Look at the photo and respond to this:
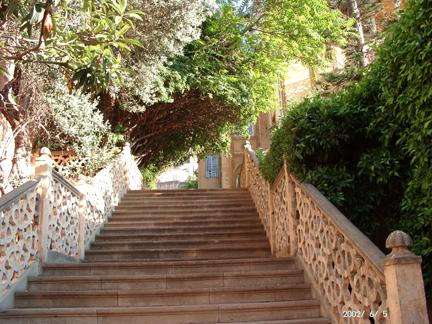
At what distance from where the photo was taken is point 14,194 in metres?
5.27

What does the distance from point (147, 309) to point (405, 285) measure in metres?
2.60

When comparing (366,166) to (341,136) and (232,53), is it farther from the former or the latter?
(232,53)

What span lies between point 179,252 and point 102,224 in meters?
2.13

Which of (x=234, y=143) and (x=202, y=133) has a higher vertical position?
(x=234, y=143)

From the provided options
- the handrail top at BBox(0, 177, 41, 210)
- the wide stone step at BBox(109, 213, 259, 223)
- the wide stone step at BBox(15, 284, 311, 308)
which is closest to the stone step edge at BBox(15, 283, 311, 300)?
the wide stone step at BBox(15, 284, 311, 308)

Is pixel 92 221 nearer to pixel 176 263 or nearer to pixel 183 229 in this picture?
pixel 183 229

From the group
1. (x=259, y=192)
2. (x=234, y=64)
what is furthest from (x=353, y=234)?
(x=234, y=64)

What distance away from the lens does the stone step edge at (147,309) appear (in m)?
4.51

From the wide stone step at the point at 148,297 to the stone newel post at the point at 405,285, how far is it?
221 centimetres

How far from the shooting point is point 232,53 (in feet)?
49.0

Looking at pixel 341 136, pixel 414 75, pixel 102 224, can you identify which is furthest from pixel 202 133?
pixel 414 75

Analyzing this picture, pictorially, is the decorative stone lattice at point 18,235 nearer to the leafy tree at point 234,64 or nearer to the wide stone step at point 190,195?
the wide stone step at point 190,195

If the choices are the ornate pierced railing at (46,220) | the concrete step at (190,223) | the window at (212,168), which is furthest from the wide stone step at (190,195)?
the window at (212,168)

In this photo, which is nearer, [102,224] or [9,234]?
[9,234]
